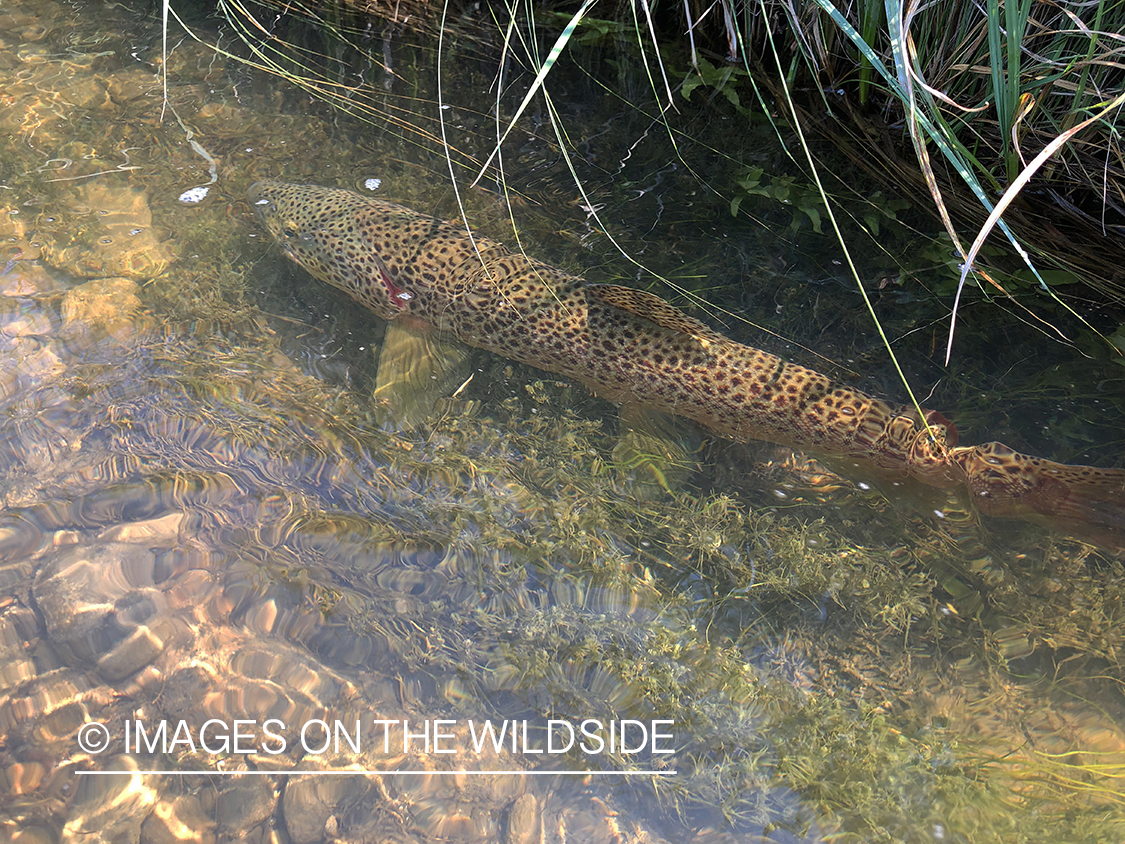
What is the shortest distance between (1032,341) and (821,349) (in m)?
1.16

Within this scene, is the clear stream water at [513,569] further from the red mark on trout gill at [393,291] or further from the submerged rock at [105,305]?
the red mark on trout gill at [393,291]

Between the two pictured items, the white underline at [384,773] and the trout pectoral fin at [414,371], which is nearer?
the white underline at [384,773]

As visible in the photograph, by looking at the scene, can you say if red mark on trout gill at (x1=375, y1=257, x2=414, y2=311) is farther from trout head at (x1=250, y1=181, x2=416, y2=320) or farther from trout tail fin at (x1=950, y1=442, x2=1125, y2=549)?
Result: trout tail fin at (x1=950, y1=442, x2=1125, y2=549)

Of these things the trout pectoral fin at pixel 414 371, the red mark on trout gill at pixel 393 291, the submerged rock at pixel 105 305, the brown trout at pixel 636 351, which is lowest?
the submerged rock at pixel 105 305

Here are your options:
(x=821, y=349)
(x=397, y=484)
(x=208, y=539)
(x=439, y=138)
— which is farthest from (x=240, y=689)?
(x=439, y=138)

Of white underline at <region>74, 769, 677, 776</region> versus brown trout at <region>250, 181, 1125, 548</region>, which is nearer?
white underline at <region>74, 769, 677, 776</region>

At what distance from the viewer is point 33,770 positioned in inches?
110

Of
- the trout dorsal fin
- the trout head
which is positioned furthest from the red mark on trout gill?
the trout dorsal fin

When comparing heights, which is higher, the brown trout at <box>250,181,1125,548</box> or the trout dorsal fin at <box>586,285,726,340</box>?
the trout dorsal fin at <box>586,285,726,340</box>

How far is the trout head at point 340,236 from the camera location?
449cm

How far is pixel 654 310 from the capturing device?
3.89 meters

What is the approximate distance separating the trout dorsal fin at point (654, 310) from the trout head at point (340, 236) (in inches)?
50.5

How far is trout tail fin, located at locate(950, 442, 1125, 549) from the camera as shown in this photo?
3.17 meters

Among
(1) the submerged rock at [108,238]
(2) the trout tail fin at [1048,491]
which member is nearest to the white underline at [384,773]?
(2) the trout tail fin at [1048,491]
